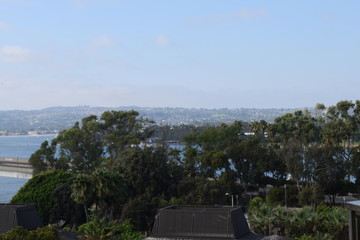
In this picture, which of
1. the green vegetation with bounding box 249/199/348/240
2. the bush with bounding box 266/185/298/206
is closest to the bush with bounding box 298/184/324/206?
the bush with bounding box 266/185/298/206

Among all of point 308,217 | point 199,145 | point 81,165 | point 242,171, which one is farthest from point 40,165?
point 308,217

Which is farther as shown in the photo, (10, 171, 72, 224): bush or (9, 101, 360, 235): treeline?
(10, 171, 72, 224): bush

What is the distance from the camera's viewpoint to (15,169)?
137 m

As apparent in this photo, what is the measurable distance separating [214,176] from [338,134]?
20551 millimetres

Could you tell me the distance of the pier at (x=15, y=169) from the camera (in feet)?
440

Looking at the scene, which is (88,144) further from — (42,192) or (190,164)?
(42,192)

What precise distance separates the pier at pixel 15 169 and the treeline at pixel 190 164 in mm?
33169

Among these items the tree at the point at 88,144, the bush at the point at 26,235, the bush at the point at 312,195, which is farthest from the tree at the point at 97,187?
the tree at the point at 88,144

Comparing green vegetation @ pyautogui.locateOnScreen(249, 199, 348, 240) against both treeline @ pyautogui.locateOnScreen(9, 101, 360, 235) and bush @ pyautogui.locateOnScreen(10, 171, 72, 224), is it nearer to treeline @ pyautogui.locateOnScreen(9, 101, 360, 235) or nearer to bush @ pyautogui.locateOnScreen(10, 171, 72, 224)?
treeline @ pyautogui.locateOnScreen(9, 101, 360, 235)

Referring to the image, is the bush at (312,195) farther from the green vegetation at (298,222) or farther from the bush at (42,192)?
the bush at (42,192)

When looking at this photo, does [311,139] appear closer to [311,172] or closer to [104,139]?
[311,172]

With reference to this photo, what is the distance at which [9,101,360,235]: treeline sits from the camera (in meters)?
65.6

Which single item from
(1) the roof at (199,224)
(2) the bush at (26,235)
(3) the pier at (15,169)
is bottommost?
(3) the pier at (15,169)

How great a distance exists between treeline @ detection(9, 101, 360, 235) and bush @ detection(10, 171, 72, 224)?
370 mm
